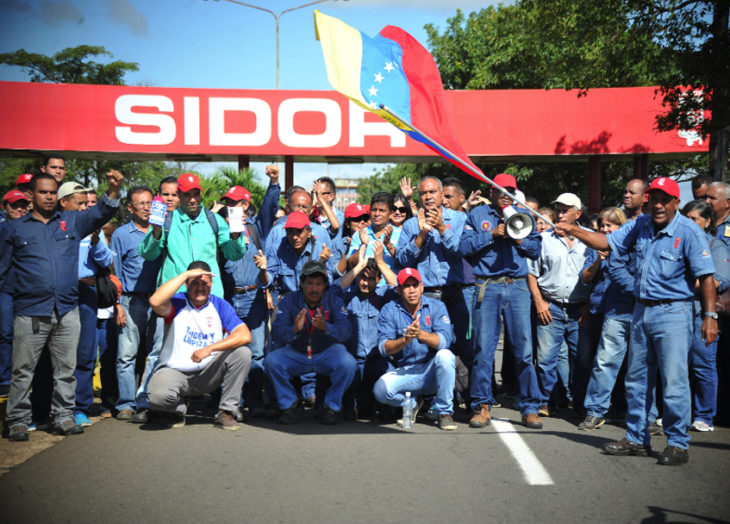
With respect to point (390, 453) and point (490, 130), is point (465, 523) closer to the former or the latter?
point (390, 453)

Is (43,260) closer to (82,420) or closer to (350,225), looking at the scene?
(82,420)

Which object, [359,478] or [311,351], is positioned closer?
[359,478]

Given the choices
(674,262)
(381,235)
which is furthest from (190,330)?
(674,262)

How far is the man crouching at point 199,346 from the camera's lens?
6836 mm

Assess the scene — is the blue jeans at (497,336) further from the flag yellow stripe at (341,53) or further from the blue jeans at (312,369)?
the flag yellow stripe at (341,53)

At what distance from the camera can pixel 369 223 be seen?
339 inches

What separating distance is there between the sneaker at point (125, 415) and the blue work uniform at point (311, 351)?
4.69 feet

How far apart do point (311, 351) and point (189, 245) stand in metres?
1.65

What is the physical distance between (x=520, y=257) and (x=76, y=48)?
38.6 meters

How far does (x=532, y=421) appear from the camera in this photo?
22.4ft

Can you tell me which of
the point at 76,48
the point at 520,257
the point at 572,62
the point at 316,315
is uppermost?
the point at 76,48

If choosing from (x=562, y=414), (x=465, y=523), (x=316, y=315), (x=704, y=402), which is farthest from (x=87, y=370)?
(x=704, y=402)

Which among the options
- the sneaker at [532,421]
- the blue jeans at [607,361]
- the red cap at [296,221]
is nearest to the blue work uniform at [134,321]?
the red cap at [296,221]

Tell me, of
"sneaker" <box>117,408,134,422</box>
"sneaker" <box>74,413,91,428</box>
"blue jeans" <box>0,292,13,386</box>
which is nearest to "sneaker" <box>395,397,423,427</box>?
"sneaker" <box>117,408,134,422</box>
